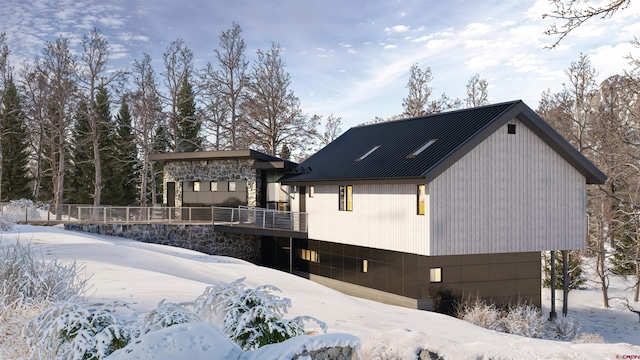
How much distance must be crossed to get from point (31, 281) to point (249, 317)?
365 centimetres

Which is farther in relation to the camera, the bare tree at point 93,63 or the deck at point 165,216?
the bare tree at point 93,63

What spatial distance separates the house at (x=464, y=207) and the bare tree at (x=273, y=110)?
55.0 feet

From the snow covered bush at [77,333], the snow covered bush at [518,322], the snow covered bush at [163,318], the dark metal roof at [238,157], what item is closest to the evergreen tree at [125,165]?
the dark metal roof at [238,157]

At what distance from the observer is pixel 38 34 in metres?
30.4

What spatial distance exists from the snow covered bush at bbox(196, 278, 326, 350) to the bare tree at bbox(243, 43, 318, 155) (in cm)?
3039

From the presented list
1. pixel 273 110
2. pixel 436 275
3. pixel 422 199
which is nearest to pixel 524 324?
pixel 436 275

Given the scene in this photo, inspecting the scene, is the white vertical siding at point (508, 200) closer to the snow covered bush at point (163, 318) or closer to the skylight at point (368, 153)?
the skylight at point (368, 153)

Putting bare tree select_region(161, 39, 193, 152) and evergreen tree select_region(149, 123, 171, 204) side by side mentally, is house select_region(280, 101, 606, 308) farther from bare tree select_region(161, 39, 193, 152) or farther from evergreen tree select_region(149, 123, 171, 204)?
evergreen tree select_region(149, 123, 171, 204)

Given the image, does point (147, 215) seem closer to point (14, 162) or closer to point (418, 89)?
point (418, 89)

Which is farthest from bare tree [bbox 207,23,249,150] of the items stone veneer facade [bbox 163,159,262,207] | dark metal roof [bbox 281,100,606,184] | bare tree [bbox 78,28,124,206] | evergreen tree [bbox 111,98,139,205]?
dark metal roof [bbox 281,100,606,184]

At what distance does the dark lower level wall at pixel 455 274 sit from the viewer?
17141 mm

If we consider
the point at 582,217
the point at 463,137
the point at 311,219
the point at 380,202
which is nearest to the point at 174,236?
the point at 311,219

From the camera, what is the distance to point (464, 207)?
16844mm

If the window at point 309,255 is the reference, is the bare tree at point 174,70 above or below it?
above
